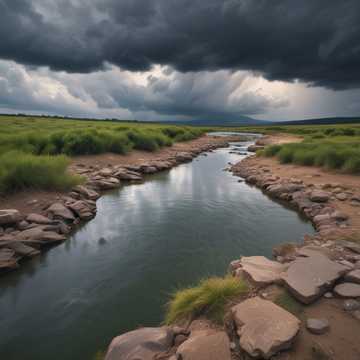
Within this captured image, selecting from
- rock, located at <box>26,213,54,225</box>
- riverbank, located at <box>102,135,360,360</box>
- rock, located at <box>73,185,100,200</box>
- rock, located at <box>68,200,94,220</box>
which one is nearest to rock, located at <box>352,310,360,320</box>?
riverbank, located at <box>102,135,360,360</box>

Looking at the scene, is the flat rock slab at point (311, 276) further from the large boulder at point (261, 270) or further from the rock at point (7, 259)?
the rock at point (7, 259)

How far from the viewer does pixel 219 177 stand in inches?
541

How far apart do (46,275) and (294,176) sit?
11585 mm

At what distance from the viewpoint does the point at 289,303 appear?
2756 millimetres

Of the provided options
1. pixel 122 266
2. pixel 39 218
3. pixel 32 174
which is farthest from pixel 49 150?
pixel 122 266

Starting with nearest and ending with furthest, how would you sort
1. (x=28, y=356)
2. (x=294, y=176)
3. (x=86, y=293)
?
(x=28, y=356), (x=86, y=293), (x=294, y=176)

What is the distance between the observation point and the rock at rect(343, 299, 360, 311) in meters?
2.58

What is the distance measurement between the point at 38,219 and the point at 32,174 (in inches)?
94.2

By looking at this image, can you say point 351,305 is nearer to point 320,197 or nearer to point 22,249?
point 22,249

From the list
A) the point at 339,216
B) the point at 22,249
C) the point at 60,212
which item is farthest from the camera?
the point at 60,212

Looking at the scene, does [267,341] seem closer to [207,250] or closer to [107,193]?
[207,250]

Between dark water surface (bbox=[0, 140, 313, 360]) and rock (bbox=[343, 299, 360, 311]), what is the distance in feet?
7.52

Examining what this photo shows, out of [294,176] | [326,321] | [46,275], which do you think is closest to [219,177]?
[294,176]

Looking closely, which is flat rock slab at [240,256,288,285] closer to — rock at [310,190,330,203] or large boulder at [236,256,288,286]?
large boulder at [236,256,288,286]
